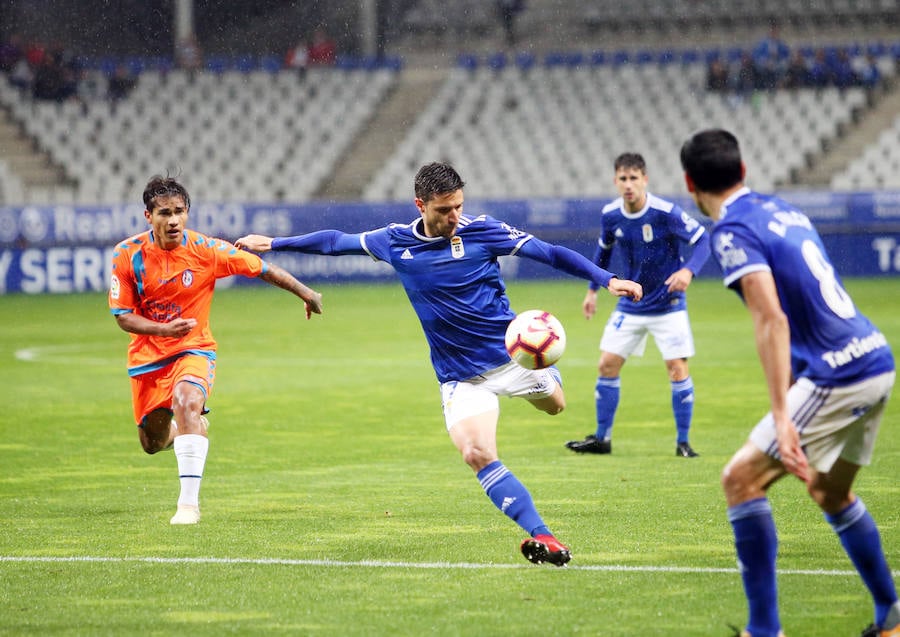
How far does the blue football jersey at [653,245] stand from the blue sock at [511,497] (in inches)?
Result: 175

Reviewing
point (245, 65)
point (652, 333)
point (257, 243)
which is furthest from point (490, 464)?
point (245, 65)

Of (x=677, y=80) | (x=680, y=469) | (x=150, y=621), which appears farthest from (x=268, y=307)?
(x=150, y=621)

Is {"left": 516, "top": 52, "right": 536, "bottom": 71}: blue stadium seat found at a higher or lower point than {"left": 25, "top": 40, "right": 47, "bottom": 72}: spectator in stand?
higher

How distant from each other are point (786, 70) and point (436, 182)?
2905cm

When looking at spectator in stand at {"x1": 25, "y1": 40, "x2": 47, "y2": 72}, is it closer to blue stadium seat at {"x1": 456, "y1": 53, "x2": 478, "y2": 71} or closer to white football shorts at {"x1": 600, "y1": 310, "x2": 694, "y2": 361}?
blue stadium seat at {"x1": 456, "y1": 53, "x2": 478, "y2": 71}

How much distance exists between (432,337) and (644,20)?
30.8 m

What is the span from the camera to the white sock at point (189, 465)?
827 centimetres

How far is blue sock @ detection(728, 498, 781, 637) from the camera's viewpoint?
516 cm

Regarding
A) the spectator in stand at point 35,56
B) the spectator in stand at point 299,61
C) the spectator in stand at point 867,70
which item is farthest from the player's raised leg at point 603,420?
the spectator in stand at point 35,56

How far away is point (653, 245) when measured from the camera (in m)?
11.2

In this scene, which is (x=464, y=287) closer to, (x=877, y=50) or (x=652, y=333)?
(x=652, y=333)

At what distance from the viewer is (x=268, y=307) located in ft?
86.6

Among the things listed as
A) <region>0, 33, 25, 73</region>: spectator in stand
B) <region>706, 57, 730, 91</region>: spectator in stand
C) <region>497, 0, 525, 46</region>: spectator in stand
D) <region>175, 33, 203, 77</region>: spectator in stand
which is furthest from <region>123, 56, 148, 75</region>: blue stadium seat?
<region>706, 57, 730, 91</region>: spectator in stand

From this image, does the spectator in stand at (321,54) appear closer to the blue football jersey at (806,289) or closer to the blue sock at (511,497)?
the blue sock at (511,497)
